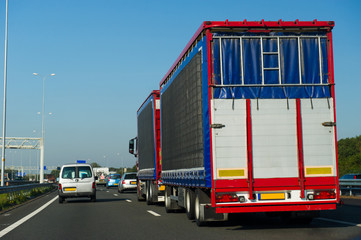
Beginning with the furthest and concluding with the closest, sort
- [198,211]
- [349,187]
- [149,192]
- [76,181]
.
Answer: [349,187] → [76,181] → [149,192] → [198,211]

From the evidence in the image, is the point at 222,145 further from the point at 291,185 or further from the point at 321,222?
the point at 321,222

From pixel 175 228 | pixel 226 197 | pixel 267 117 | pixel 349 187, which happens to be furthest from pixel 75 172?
pixel 267 117

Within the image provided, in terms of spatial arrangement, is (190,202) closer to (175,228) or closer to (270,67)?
(175,228)

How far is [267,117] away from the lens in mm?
10906

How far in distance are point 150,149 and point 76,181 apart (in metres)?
5.67

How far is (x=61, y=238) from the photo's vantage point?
1091 centimetres

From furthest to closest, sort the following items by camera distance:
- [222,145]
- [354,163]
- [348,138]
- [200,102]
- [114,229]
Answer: [348,138]
[354,163]
[114,229]
[200,102]
[222,145]

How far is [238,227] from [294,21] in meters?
4.41

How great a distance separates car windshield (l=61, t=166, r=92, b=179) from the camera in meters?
25.0

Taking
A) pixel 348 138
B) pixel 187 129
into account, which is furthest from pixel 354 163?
pixel 187 129

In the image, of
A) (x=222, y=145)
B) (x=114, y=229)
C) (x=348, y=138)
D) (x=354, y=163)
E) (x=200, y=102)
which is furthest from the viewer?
(x=348, y=138)

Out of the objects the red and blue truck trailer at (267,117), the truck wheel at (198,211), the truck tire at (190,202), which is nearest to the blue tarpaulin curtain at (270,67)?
the red and blue truck trailer at (267,117)

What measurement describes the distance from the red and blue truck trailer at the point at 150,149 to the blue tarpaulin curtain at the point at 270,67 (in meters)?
8.45

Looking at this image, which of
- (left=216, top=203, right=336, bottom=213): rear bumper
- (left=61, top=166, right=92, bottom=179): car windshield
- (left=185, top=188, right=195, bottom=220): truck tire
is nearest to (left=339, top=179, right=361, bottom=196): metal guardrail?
(left=61, top=166, right=92, bottom=179): car windshield
